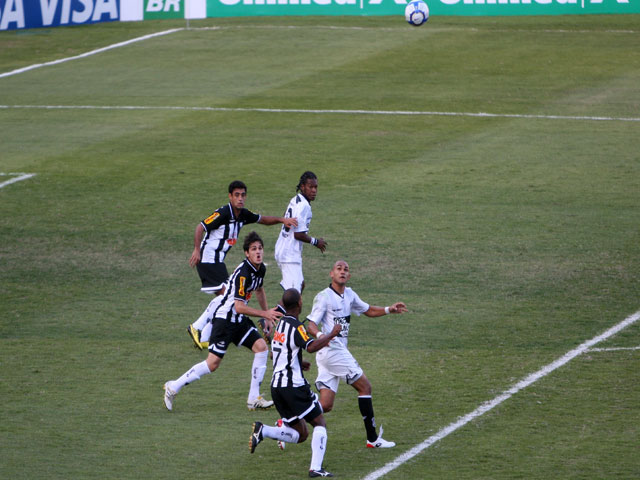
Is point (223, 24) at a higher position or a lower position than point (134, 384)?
higher

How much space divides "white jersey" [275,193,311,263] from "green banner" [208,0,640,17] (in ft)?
77.8

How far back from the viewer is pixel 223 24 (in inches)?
1427

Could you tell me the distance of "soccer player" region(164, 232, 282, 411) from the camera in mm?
10648

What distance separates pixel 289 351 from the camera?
363 inches

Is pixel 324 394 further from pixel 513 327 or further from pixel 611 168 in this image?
pixel 611 168

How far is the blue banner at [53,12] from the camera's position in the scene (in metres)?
34.4

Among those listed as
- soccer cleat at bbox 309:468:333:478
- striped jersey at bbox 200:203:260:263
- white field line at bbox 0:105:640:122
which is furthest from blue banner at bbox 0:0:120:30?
soccer cleat at bbox 309:468:333:478

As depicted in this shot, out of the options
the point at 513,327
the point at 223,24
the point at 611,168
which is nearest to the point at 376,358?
the point at 513,327

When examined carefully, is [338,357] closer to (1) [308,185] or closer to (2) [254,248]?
(2) [254,248]

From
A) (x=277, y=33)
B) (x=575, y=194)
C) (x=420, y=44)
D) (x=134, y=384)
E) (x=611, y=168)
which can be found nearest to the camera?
(x=134, y=384)

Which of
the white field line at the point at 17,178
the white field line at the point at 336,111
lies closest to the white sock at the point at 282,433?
the white field line at the point at 17,178

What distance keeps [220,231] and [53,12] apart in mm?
25544

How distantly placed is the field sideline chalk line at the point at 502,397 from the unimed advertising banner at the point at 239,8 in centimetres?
2326

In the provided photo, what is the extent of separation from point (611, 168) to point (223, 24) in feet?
63.8
